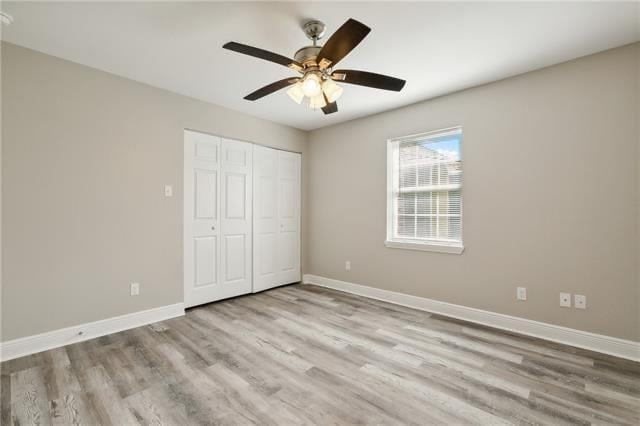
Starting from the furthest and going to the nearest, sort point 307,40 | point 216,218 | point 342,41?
point 216,218 < point 307,40 < point 342,41

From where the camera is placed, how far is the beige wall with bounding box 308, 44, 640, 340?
2.39 m

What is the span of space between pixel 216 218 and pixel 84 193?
138 cm

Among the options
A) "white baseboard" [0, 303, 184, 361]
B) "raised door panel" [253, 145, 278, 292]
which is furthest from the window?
"white baseboard" [0, 303, 184, 361]

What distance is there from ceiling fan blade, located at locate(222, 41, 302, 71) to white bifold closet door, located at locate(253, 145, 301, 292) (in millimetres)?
2357

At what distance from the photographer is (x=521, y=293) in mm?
2869

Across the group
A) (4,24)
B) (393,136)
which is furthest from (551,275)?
(4,24)

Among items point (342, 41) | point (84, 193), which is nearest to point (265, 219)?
point (84, 193)

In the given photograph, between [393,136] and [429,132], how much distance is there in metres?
0.48

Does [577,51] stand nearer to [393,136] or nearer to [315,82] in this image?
[393,136]

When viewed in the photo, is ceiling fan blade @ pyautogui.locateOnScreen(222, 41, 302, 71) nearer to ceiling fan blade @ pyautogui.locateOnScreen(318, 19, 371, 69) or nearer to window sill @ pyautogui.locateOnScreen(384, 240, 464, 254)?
ceiling fan blade @ pyautogui.locateOnScreen(318, 19, 371, 69)

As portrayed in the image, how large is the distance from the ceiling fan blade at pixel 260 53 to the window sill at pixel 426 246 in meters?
2.48

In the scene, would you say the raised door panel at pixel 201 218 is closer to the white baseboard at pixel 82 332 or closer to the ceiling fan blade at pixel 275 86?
the white baseboard at pixel 82 332

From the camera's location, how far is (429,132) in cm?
353

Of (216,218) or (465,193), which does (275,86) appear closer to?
(216,218)
